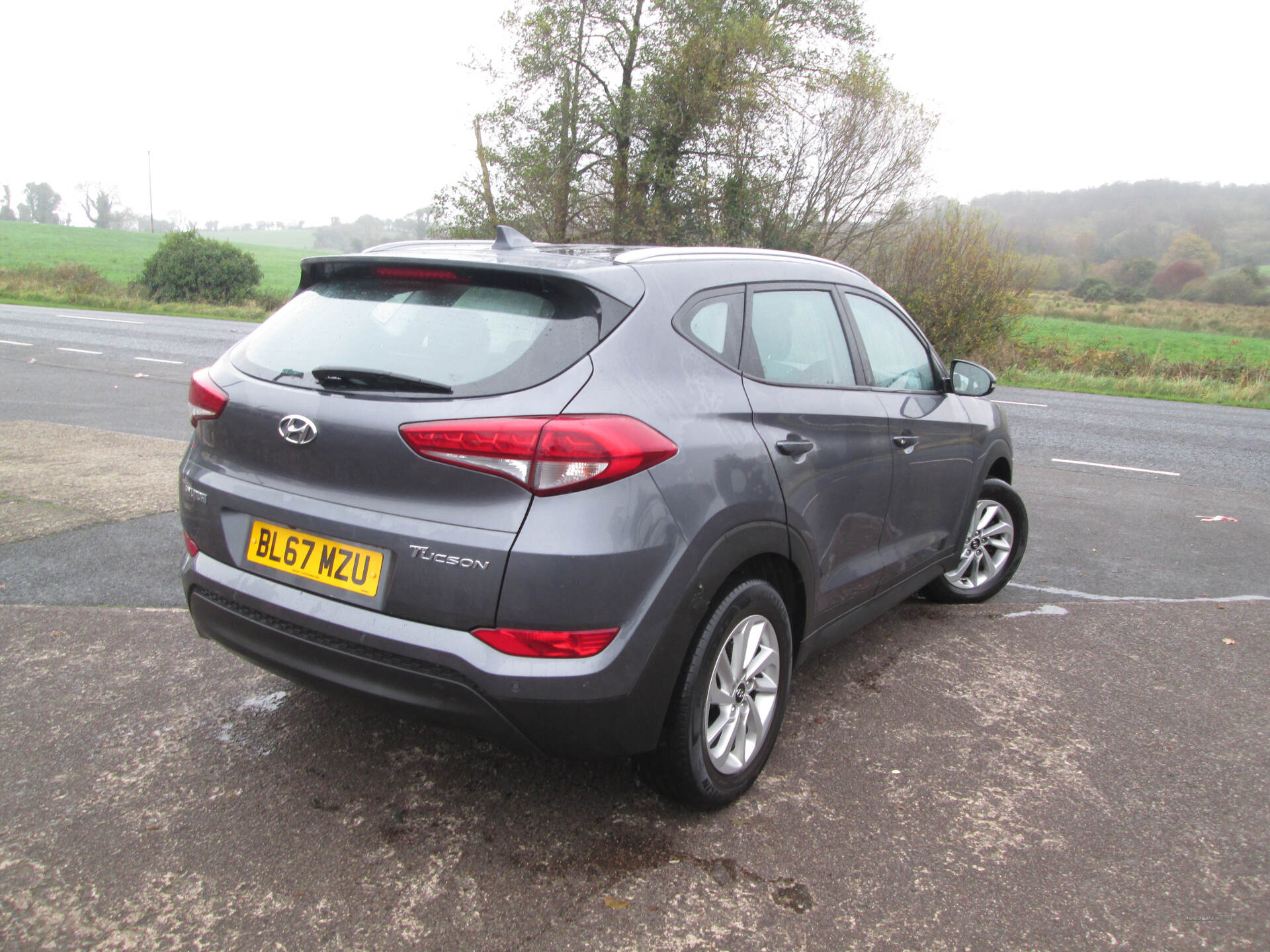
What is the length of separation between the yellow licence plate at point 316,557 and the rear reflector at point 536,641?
0.34 meters

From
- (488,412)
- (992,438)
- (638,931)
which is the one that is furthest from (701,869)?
(992,438)

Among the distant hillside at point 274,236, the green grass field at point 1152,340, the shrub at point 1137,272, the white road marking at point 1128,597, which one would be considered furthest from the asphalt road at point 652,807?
the distant hillside at point 274,236

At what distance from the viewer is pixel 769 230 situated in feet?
81.7

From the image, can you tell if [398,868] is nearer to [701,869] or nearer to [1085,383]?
[701,869]

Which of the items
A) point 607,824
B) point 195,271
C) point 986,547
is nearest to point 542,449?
point 607,824

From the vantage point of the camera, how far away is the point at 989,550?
4.92 metres

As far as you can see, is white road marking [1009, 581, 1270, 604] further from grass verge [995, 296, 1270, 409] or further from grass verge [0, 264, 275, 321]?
grass verge [0, 264, 275, 321]

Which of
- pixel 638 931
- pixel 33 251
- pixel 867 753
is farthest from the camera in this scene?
A: pixel 33 251

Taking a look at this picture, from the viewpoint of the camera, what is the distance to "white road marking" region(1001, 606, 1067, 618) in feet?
15.6

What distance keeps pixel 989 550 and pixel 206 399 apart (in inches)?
152

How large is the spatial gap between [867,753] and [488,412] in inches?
73.0

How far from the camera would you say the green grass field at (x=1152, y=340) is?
26.1 m

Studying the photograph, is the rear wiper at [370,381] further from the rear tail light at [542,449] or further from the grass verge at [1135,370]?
the grass verge at [1135,370]

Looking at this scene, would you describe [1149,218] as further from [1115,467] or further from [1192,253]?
[1115,467]
